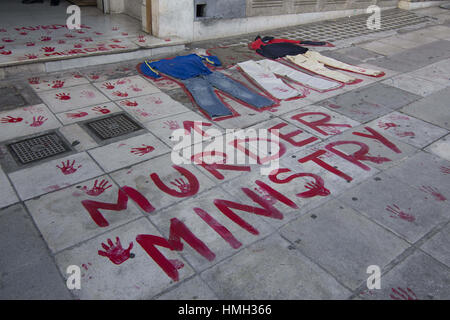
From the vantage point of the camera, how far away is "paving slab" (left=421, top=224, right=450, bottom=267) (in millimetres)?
3367

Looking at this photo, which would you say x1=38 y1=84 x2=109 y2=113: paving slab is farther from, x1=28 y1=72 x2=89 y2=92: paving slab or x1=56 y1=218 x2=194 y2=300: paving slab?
x1=56 y1=218 x2=194 y2=300: paving slab

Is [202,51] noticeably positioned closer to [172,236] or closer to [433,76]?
[433,76]

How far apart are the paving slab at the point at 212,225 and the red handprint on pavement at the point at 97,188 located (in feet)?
2.34

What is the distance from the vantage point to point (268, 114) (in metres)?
5.72

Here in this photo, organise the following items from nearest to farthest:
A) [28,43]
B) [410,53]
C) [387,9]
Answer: [28,43] < [410,53] < [387,9]

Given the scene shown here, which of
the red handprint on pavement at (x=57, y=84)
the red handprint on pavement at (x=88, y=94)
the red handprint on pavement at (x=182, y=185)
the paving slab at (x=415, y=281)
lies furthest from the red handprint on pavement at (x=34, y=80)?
the paving slab at (x=415, y=281)

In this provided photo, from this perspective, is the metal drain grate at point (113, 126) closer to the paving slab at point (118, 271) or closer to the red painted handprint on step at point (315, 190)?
the paving slab at point (118, 271)

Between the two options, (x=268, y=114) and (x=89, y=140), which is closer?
(x=89, y=140)

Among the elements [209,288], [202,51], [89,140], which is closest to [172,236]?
[209,288]

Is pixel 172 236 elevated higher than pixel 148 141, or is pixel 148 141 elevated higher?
pixel 148 141

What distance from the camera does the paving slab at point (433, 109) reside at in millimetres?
5815

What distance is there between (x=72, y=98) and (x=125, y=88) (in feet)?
2.88

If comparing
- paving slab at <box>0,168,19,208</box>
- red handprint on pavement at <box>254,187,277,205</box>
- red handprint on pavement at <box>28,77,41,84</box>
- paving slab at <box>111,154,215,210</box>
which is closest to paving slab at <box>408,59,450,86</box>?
red handprint on pavement at <box>254,187,277,205</box>

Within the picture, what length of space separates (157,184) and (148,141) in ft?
3.16
